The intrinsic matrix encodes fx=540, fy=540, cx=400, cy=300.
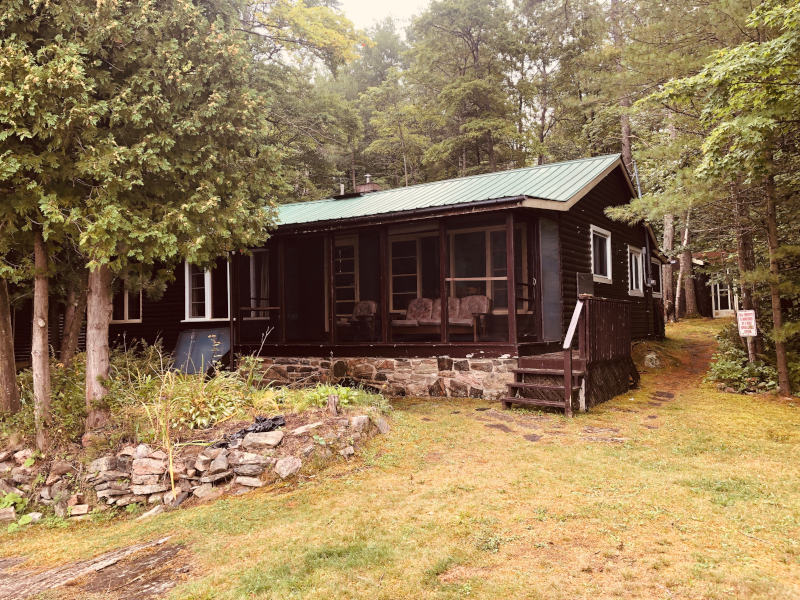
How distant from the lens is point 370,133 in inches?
1125

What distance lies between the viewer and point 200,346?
1261 centimetres

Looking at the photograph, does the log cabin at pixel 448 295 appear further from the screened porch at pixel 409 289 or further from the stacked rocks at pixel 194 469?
the stacked rocks at pixel 194 469

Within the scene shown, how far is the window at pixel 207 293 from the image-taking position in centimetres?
1312

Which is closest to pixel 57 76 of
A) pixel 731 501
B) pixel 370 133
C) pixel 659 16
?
pixel 731 501

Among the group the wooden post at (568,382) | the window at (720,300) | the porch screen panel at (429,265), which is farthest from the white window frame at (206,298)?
the window at (720,300)

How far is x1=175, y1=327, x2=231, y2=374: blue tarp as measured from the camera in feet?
40.1

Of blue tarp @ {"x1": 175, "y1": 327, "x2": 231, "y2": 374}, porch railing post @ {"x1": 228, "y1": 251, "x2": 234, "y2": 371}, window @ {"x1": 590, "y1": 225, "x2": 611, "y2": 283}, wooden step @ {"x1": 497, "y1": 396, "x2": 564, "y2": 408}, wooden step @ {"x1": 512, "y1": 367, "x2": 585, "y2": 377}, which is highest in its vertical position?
window @ {"x1": 590, "y1": 225, "x2": 611, "y2": 283}

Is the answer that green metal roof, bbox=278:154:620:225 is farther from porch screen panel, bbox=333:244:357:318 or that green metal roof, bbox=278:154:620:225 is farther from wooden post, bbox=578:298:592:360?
wooden post, bbox=578:298:592:360

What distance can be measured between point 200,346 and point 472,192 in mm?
7152

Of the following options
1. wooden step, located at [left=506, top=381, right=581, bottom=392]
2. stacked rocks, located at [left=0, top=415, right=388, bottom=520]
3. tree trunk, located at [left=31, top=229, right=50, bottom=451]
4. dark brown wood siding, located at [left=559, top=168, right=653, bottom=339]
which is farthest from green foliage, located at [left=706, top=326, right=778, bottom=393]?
tree trunk, located at [left=31, top=229, right=50, bottom=451]

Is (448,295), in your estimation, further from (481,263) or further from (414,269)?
(414,269)

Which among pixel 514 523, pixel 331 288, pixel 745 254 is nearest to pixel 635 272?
pixel 745 254

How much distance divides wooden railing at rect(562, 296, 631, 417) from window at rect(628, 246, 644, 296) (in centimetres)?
488

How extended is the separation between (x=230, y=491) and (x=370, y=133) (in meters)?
25.3
